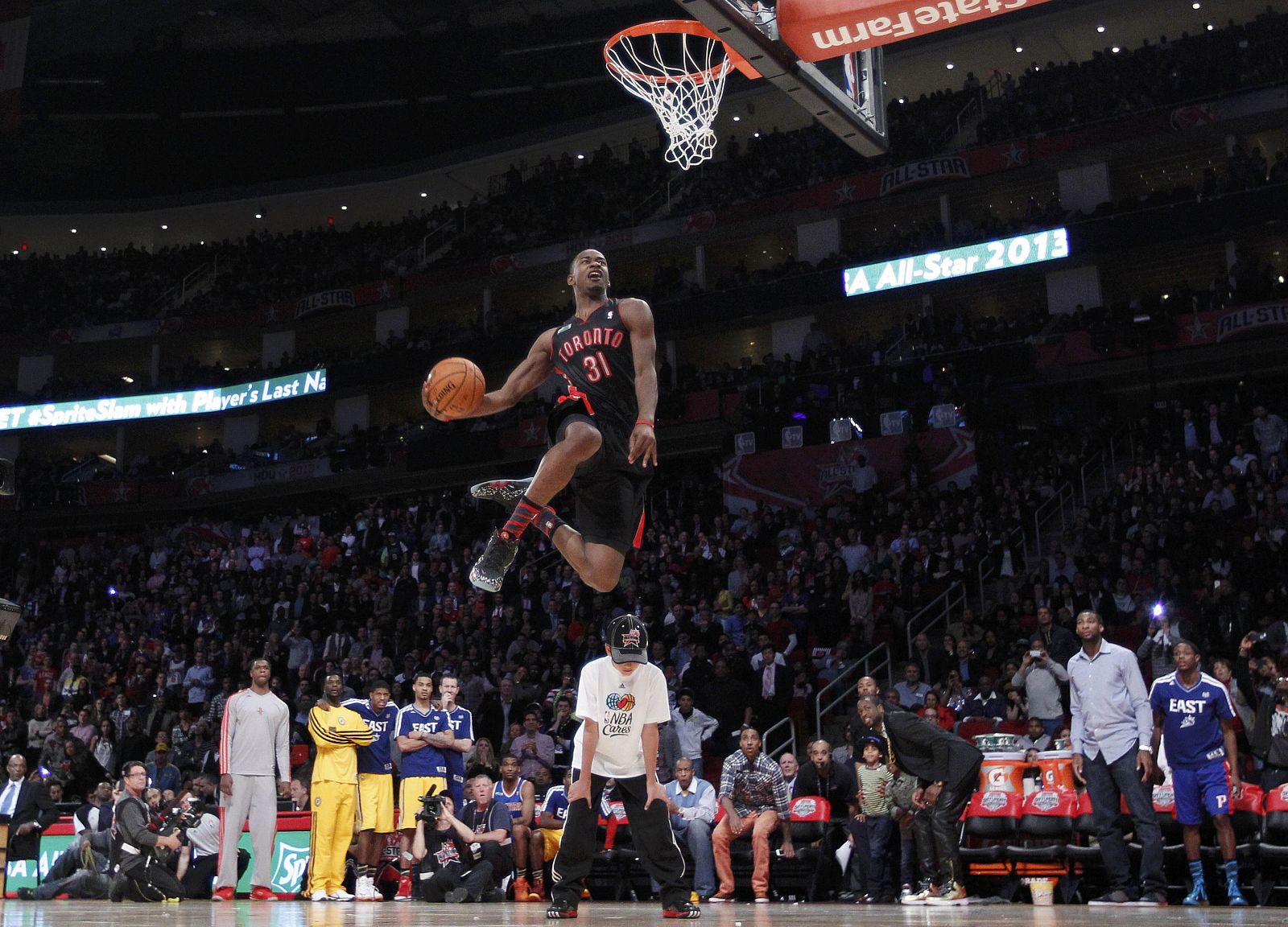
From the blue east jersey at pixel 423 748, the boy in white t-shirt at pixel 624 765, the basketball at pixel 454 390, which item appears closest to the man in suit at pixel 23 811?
the blue east jersey at pixel 423 748

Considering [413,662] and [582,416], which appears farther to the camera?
[413,662]

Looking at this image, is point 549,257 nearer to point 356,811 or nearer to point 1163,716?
point 356,811

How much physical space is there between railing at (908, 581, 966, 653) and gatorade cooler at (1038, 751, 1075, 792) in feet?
25.8

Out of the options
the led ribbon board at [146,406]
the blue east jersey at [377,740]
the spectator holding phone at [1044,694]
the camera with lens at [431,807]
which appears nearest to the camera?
the blue east jersey at [377,740]

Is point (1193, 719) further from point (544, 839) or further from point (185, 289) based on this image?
point (185, 289)

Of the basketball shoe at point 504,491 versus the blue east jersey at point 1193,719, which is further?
the blue east jersey at point 1193,719

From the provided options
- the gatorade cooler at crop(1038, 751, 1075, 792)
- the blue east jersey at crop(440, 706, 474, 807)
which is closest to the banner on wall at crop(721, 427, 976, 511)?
the blue east jersey at crop(440, 706, 474, 807)

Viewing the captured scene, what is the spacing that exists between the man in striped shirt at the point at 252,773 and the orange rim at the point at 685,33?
5.89m

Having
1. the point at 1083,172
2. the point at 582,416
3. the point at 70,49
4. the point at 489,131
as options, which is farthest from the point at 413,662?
the point at 70,49

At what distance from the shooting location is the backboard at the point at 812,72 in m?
8.20

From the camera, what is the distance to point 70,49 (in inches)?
1491

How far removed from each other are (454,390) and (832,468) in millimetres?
18747

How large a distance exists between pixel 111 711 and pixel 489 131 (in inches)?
905

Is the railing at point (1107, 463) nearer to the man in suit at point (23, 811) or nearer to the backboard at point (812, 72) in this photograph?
the backboard at point (812, 72)
